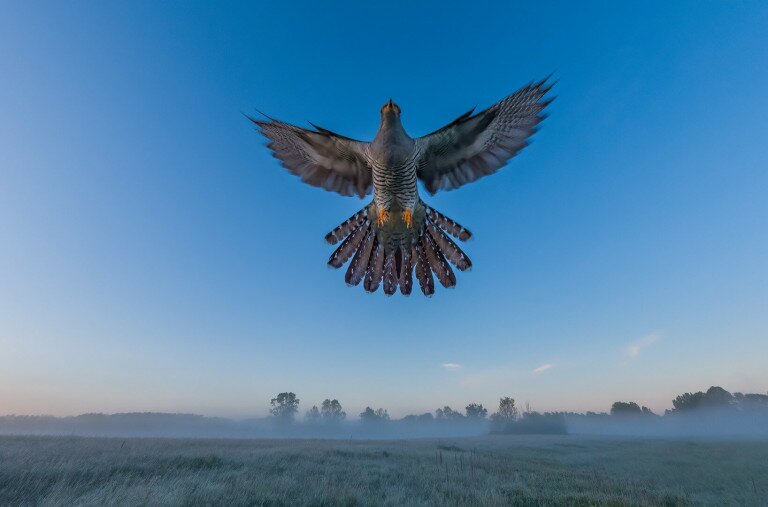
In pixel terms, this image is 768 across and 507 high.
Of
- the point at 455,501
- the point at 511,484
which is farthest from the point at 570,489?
the point at 455,501

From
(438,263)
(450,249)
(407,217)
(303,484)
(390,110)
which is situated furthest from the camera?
(303,484)

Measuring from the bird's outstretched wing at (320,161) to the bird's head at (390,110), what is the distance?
931mm

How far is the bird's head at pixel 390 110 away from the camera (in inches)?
249

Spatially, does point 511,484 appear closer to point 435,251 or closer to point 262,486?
point 262,486

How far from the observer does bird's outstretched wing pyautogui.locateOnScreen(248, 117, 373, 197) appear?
7105mm

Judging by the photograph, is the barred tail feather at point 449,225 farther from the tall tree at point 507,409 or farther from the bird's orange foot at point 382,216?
the tall tree at point 507,409

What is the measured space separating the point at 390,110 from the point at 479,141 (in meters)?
1.85

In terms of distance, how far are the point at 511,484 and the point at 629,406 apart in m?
150

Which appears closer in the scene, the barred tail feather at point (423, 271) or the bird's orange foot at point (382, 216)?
the bird's orange foot at point (382, 216)

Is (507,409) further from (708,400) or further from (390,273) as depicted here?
(390,273)

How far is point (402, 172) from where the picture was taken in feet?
21.0

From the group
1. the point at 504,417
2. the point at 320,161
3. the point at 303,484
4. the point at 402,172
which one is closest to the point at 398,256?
the point at 402,172

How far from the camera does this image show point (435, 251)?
7.47 meters

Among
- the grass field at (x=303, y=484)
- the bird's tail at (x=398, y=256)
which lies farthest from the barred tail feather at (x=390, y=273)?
the grass field at (x=303, y=484)
